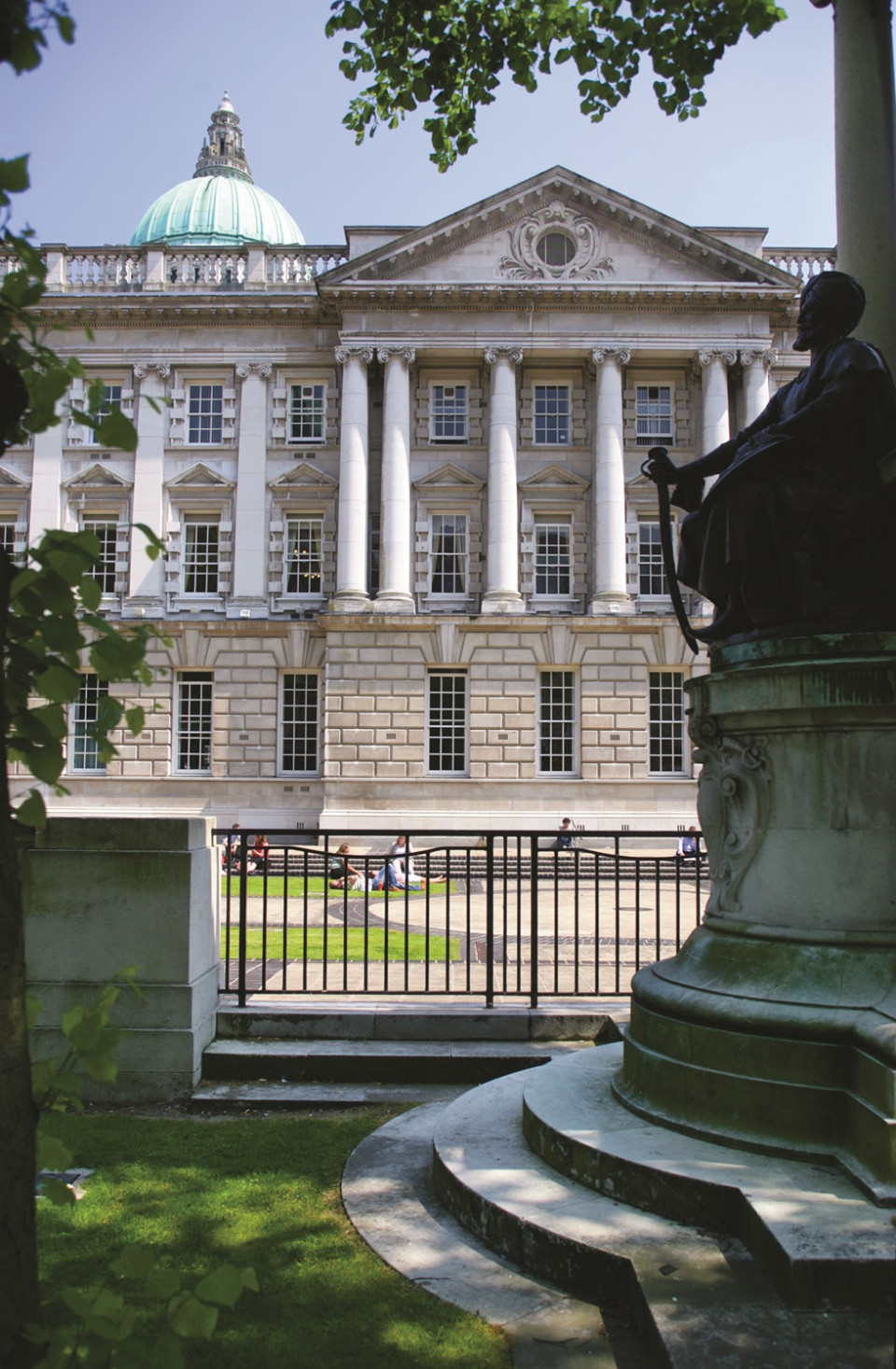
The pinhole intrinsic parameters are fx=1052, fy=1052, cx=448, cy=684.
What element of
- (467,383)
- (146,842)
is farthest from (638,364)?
(146,842)

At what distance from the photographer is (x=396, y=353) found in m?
33.2

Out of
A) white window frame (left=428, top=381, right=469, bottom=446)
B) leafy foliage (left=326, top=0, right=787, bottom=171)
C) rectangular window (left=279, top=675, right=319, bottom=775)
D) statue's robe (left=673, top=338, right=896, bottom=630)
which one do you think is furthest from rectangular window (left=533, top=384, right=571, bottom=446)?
Answer: statue's robe (left=673, top=338, right=896, bottom=630)

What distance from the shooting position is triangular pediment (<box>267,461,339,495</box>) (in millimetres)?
34312

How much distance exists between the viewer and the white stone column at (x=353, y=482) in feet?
107

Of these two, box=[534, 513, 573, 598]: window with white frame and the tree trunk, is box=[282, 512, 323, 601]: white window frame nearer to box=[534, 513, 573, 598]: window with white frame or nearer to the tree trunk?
box=[534, 513, 573, 598]: window with white frame

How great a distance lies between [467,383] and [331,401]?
454cm

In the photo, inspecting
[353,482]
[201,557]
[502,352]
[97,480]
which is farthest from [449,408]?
[97,480]

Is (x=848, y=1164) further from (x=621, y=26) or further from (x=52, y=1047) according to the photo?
(x=621, y=26)

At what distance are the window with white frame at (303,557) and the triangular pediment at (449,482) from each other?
3656mm

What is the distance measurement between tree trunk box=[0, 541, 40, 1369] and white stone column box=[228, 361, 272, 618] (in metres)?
32.4

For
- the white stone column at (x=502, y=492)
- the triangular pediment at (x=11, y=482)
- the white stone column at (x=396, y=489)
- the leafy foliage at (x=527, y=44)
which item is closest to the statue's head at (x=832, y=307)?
the leafy foliage at (x=527, y=44)

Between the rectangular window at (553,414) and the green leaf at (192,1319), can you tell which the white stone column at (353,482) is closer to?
the rectangular window at (553,414)

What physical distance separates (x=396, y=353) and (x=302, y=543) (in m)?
6.77

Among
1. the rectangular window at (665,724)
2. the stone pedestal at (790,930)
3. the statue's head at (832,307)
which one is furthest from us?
the rectangular window at (665,724)
